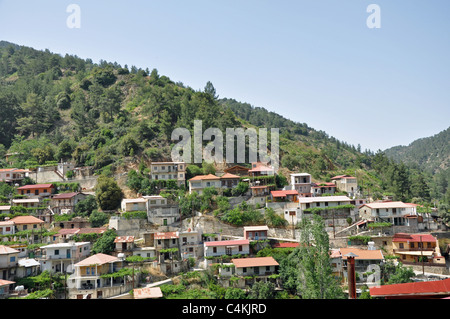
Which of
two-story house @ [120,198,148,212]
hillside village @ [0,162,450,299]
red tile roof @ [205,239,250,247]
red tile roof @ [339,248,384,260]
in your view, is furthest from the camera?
two-story house @ [120,198,148,212]

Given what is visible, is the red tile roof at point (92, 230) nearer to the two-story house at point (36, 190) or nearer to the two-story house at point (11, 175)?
the two-story house at point (36, 190)

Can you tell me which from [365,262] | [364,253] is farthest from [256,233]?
[365,262]

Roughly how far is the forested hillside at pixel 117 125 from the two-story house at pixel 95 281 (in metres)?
18.6

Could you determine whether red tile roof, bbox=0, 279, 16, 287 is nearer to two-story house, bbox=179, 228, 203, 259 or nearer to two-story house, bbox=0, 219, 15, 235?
two-story house, bbox=0, 219, 15, 235

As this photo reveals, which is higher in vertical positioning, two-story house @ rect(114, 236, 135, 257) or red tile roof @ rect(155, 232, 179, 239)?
red tile roof @ rect(155, 232, 179, 239)

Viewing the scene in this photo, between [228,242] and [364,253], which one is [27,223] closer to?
[228,242]

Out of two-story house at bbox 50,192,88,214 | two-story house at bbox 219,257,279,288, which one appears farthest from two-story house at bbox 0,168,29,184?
two-story house at bbox 219,257,279,288

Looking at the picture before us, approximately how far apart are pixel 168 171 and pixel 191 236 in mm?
11188

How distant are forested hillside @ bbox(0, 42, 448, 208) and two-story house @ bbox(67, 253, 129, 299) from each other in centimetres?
1855

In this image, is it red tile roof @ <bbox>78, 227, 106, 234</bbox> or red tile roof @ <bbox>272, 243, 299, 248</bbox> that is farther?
red tile roof @ <bbox>78, 227, 106, 234</bbox>

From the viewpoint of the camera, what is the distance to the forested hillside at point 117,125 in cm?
4709

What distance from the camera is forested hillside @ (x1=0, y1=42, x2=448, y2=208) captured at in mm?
47094

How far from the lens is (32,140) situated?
2180 inches
